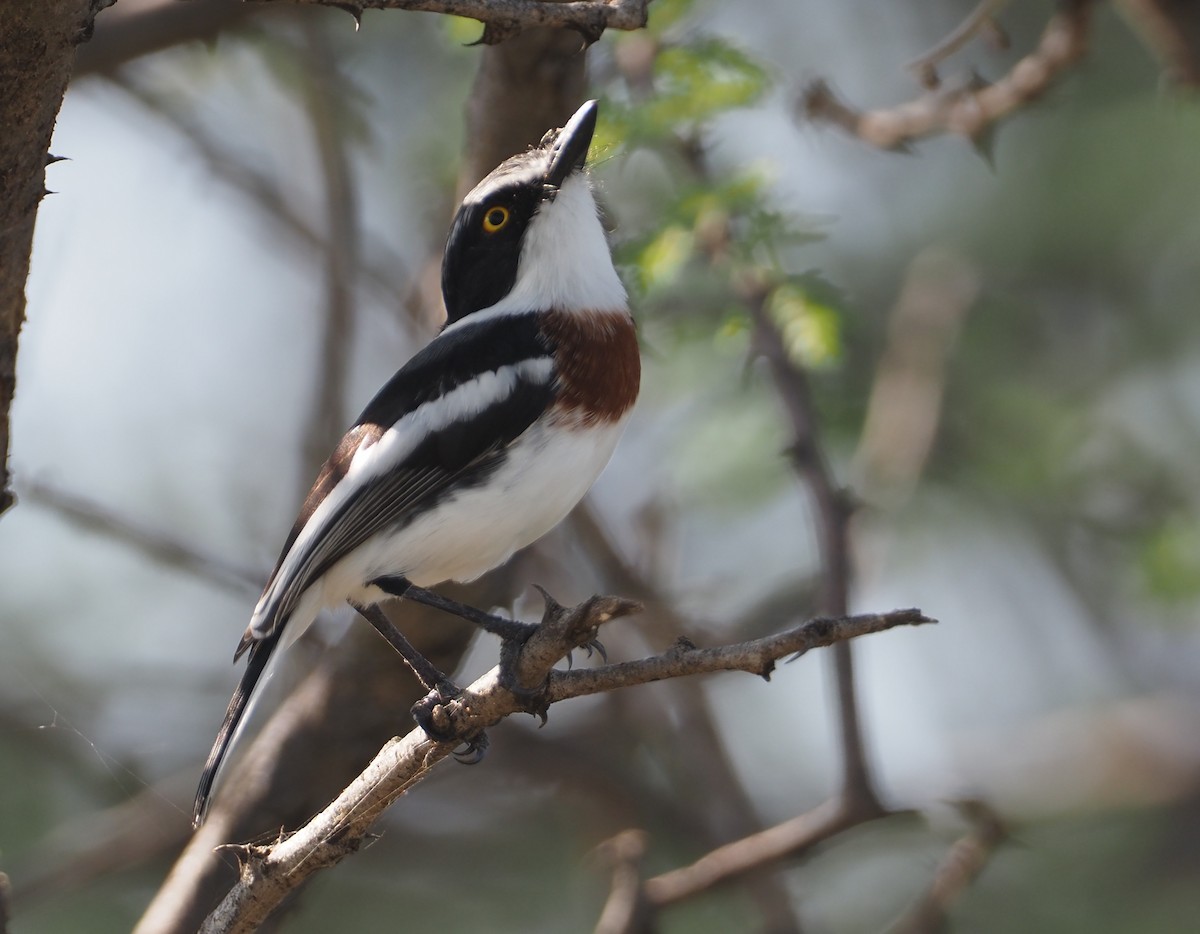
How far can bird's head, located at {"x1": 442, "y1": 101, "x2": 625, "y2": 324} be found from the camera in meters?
3.51

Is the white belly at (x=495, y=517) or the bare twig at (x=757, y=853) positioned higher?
the white belly at (x=495, y=517)

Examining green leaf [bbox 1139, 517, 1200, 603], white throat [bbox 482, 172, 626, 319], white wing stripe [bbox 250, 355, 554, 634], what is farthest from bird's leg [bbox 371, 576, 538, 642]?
green leaf [bbox 1139, 517, 1200, 603]

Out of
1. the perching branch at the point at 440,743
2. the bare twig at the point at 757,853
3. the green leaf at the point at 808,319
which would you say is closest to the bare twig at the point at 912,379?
the green leaf at the point at 808,319

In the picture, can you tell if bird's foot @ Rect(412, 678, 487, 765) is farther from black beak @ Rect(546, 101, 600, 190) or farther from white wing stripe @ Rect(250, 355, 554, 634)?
black beak @ Rect(546, 101, 600, 190)

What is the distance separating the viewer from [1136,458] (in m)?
6.31

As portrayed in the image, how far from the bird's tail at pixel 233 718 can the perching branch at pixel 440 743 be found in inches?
15.5

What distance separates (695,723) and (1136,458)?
2592 millimetres

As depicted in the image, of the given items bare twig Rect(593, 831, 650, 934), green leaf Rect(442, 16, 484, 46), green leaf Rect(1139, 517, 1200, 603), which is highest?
green leaf Rect(442, 16, 484, 46)

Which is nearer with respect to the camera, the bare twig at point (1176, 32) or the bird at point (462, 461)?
the bird at point (462, 461)

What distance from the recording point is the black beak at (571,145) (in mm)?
3426

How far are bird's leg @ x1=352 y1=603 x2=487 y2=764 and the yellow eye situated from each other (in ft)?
3.41

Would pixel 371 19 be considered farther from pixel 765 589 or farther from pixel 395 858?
pixel 395 858

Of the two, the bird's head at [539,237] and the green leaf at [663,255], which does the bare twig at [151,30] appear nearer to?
the bird's head at [539,237]

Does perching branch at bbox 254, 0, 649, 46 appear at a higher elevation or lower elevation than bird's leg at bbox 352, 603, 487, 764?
higher
